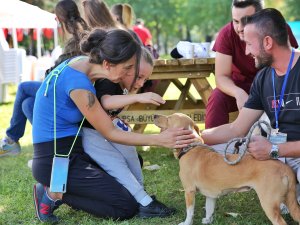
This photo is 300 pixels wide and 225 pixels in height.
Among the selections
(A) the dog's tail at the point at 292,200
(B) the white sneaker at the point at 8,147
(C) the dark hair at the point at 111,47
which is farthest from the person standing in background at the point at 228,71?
(B) the white sneaker at the point at 8,147

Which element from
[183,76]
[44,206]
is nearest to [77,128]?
[44,206]

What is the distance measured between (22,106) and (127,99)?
276 cm

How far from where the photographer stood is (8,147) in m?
6.43

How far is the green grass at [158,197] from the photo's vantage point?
3.93 m

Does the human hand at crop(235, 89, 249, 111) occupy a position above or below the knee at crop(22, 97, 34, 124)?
above

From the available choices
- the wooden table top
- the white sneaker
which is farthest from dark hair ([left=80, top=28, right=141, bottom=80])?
the white sneaker

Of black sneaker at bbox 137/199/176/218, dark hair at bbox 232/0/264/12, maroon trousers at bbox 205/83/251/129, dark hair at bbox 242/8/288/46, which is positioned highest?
dark hair at bbox 242/8/288/46

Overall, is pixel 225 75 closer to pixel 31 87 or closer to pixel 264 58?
pixel 264 58

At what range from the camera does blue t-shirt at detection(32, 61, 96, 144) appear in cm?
377

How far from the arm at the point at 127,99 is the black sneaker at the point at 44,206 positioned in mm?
822

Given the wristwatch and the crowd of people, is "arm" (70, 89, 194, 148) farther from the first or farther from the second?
the wristwatch

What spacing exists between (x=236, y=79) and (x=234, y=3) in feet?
2.45

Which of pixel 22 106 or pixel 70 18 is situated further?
pixel 22 106

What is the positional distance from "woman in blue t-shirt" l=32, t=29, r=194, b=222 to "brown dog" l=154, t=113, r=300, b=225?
141 mm
